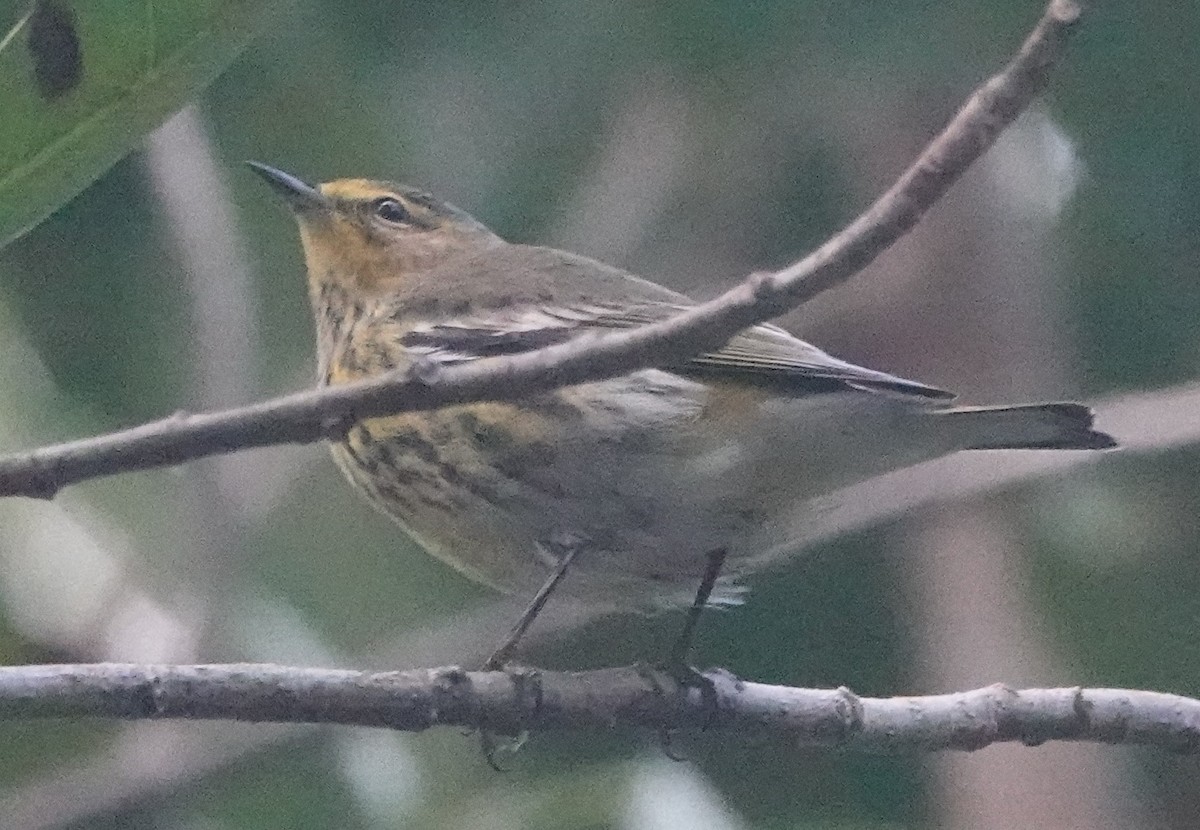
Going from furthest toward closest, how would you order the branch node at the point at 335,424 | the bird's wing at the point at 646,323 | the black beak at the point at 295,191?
the black beak at the point at 295,191
the bird's wing at the point at 646,323
the branch node at the point at 335,424

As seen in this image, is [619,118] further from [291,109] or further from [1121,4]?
[1121,4]

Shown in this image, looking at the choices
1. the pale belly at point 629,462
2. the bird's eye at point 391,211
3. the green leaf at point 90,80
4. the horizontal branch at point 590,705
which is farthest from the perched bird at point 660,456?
the green leaf at point 90,80

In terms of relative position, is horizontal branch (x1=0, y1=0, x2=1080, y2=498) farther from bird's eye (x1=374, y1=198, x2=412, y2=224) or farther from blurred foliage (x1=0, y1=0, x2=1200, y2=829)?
bird's eye (x1=374, y1=198, x2=412, y2=224)

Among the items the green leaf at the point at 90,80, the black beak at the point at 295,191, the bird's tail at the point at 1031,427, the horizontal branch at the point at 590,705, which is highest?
the bird's tail at the point at 1031,427

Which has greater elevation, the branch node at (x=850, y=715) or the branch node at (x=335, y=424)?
the branch node at (x=335, y=424)

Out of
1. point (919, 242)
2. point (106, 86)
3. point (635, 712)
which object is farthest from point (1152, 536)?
point (106, 86)

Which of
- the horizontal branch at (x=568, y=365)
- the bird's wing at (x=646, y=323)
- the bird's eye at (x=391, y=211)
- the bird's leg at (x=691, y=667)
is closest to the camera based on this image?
the horizontal branch at (x=568, y=365)

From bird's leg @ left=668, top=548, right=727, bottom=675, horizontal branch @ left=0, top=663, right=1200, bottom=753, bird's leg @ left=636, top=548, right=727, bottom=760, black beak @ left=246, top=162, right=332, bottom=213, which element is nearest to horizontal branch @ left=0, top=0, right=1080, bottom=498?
horizontal branch @ left=0, top=663, right=1200, bottom=753

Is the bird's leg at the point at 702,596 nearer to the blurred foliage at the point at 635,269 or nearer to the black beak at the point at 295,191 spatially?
the blurred foliage at the point at 635,269
